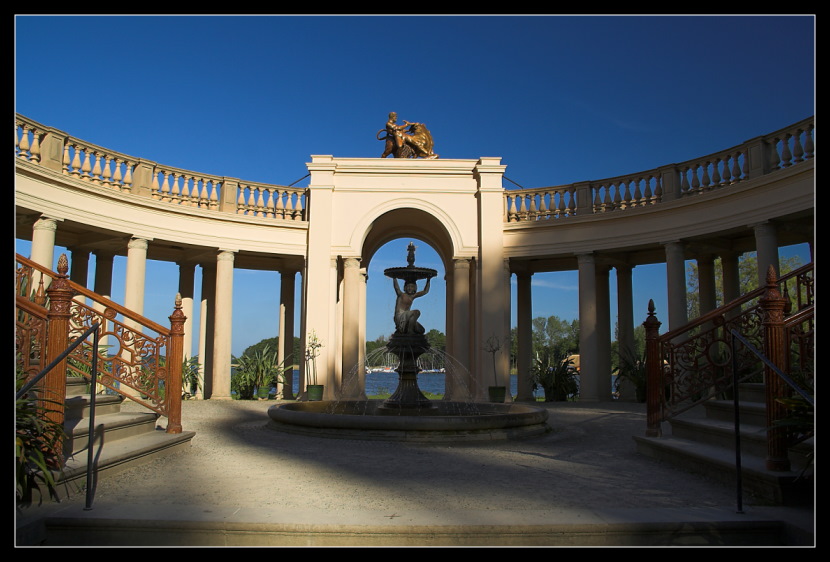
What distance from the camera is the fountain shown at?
36.9 ft

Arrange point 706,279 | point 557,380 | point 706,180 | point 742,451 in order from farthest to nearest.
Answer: point 557,380 < point 706,279 < point 706,180 < point 742,451

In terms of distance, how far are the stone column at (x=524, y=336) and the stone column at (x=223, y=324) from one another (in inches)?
413

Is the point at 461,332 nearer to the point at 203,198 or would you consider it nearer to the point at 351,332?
the point at 351,332

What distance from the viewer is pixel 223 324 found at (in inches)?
836

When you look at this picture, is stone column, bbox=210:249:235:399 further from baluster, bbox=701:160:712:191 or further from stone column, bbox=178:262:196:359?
baluster, bbox=701:160:712:191

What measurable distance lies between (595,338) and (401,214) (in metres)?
8.25

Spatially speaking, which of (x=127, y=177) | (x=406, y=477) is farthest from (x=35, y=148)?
(x=406, y=477)

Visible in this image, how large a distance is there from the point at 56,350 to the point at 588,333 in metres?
17.4

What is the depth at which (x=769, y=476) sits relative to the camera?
20.9 ft

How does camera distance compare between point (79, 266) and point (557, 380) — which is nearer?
point (79, 266)

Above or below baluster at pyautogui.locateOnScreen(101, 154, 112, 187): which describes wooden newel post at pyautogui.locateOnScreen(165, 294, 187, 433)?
below

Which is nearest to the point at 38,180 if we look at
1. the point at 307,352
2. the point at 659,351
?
the point at 307,352

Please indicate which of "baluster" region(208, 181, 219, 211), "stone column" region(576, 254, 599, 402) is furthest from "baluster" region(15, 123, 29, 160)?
"stone column" region(576, 254, 599, 402)

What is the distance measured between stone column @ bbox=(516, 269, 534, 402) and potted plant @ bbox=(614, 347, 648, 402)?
3.31 meters
